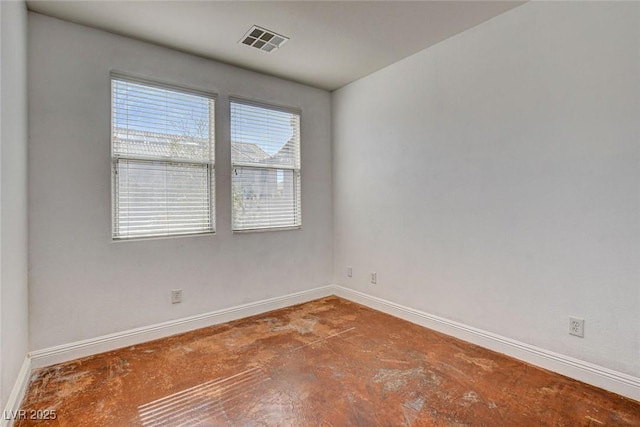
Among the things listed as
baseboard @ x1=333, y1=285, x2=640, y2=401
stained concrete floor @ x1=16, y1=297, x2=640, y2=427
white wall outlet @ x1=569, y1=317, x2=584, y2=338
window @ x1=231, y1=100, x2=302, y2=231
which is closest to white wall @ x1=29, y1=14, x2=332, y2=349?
window @ x1=231, y1=100, x2=302, y2=231

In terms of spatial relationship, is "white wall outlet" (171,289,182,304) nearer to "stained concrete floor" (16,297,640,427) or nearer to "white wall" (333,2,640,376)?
"stained concrete floor" (16,297,640,427)

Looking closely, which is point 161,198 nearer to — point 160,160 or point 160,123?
point 160,160

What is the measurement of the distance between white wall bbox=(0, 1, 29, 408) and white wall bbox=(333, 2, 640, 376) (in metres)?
3.01

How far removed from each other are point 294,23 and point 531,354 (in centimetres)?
317

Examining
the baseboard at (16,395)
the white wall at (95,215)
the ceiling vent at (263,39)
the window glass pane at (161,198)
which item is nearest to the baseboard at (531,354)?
Answer: the white wall at (95,215)

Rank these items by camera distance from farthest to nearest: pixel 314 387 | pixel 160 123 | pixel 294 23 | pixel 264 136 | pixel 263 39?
pixel 264 136
pixel 160 123
pixel 263 39
pixel 294 23
pixel 314 387

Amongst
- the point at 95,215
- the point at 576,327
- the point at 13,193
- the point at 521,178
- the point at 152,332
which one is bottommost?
the point at 152,332

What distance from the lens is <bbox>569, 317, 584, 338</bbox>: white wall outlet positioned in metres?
2.16

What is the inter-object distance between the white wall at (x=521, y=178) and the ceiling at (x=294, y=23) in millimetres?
296

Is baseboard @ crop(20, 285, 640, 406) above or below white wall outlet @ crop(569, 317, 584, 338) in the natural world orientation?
below

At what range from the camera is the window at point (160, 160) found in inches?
108

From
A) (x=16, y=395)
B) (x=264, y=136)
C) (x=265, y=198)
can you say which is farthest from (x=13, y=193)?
(x=264, y=136)

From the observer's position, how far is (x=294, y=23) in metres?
2.59

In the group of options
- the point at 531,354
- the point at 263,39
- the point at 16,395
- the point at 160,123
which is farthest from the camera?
the point at 160,123
